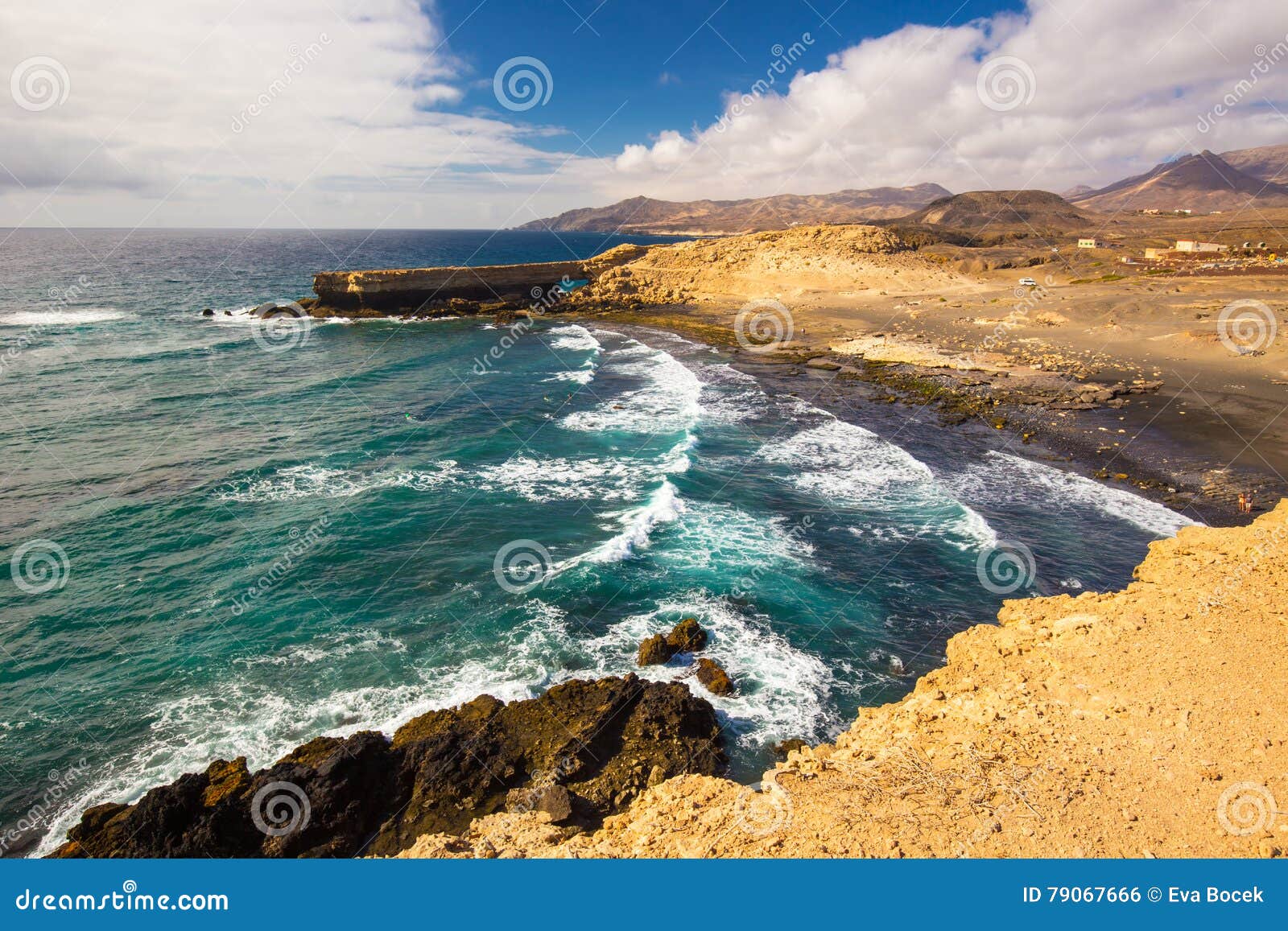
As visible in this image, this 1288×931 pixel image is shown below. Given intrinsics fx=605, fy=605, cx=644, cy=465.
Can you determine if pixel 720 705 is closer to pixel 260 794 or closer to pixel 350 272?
pixel 260 794

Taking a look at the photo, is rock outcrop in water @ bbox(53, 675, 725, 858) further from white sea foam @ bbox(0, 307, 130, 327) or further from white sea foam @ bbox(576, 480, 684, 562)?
white sea foam @ bbox(0, 307, 130, 327)

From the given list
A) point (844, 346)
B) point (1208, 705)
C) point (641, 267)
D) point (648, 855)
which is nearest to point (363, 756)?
point (648, 855)

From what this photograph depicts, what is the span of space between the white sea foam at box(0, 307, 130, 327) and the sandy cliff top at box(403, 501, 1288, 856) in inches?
2778

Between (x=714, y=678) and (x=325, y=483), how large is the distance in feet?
61.8

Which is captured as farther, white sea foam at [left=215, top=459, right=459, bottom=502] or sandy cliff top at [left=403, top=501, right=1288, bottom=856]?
white sea foam at [left=215, top=459, right=459, bottom=502]

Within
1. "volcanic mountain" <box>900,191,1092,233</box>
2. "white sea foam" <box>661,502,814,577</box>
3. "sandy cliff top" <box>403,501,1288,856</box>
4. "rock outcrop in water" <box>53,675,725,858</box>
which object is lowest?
"rock outcrop in water" <box>53,675,725,858</box>

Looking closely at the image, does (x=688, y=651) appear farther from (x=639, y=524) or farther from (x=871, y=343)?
(x=871, y=343)

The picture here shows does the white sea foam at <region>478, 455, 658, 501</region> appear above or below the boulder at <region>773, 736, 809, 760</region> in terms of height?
above

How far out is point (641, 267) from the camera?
74.8 metres

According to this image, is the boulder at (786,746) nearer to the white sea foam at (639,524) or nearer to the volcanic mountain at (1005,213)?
the white sea foam at (639,524)

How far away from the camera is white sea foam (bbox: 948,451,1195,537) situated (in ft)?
72.2

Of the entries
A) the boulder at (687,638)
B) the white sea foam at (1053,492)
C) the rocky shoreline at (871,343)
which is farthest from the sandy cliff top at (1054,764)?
the rocky shoreline at (871,343)

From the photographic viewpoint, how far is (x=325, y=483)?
25.2m

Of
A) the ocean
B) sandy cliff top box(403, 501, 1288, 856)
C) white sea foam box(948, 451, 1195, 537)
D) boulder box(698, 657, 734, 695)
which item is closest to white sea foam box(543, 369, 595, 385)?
the ocean
